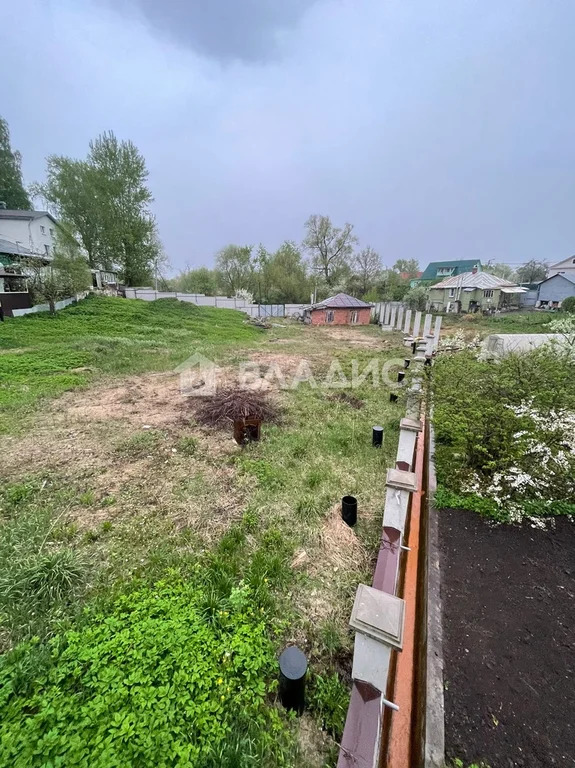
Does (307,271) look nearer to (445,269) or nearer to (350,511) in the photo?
(445,269)

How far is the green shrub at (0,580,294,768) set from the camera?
1.32 m

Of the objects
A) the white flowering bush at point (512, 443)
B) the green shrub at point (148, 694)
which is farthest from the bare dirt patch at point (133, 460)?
the white flowering bush at point (512, 443)

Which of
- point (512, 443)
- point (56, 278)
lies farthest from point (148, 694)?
point (56, 278)

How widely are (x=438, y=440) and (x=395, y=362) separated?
552cm

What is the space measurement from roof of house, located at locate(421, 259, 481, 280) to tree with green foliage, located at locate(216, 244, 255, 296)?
25.2 meters

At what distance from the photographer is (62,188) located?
22.5m

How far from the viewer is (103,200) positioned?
74.2 ft

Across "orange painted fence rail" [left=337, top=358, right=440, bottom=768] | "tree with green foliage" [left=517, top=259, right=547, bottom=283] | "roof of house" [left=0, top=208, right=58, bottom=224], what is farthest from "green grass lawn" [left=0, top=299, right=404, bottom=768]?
"tree with green foliage" [left=517, top=259, right=547, bottom=283]

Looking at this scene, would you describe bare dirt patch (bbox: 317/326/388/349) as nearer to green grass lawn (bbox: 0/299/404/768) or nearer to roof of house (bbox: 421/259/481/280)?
green grass lawn (bbox: 0/299/404/768)

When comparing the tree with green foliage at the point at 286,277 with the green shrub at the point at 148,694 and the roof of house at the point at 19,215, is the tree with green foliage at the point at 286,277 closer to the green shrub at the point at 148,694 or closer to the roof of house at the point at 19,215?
the roof of house at the point at 19,215

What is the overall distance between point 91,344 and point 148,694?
10.5 m

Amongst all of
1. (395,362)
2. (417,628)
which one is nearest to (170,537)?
(417,628)

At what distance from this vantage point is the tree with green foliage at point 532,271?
42.3m

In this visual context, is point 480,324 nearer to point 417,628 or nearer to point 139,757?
point 417,628
